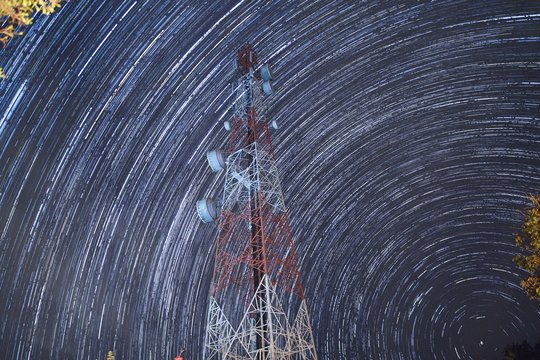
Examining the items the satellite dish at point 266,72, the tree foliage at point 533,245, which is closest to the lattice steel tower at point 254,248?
the satellite dish at point 266,72

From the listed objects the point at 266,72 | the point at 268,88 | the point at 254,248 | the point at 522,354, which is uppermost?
the point at 266,72

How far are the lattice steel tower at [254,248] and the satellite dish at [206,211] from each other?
0.04 meters

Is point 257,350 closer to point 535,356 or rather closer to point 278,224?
point 278,224

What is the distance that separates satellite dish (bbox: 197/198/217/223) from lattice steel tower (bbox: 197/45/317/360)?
0.04 meters

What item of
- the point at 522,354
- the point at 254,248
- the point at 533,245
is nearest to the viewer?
the point at 533,245

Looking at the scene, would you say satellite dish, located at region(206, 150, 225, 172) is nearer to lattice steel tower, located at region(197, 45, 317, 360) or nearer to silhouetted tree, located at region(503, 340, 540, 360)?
lattice steel tower, located at region(197, 45, 317, 360)

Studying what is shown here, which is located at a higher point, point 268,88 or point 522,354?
point 268,88

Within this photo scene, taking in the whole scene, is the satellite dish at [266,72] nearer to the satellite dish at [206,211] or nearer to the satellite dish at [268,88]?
the satellite dish at [268,88]

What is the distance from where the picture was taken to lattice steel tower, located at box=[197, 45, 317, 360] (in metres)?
10.0

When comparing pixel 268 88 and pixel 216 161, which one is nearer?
pixel 216 161

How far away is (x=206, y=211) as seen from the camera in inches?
484

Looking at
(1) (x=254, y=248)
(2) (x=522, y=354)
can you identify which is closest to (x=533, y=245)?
(1) (x=254, y=248)

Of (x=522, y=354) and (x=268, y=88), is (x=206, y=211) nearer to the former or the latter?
(x=268, y=88)

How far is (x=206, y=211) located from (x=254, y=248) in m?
2.12
